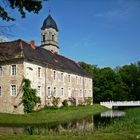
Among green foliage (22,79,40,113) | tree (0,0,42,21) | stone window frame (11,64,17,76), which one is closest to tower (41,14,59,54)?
stone window frame (11,64,17,76)

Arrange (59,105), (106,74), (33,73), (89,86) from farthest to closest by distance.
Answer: (106,74) → (89,86) → (59,105) → (33,73)

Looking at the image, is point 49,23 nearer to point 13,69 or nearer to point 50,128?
point 13,69

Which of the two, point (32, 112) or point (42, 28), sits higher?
point (42, 28)

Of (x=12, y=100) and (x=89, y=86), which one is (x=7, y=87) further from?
(x=89, y=86)

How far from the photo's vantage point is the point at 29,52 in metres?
35.8

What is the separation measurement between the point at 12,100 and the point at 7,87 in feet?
5.38

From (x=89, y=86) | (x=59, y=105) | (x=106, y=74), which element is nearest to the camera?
(x=59, y=105)

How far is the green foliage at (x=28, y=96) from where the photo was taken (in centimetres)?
3227

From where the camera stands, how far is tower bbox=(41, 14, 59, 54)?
187 ft

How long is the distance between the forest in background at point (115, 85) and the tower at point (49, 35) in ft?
35.7

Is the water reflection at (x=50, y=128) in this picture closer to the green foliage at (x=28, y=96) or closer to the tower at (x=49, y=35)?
the green foliage at (x=28, y=96)

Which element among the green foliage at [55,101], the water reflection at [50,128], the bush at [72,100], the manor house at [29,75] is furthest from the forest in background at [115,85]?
the water reflection at [50,128]

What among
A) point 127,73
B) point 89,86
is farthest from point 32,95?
point 127,73

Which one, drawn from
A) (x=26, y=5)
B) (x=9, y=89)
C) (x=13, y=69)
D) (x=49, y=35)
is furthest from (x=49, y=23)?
(x=26, y=5)
